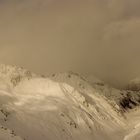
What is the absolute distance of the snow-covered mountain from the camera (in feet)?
233

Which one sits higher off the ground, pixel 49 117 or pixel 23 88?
pixel 23 88

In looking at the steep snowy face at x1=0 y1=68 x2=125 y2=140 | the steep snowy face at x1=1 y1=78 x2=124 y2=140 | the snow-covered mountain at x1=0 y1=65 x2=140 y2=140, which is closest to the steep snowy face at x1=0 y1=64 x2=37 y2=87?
the snow-covered mountain at x1=0 y1=65 x2=140 y2=140

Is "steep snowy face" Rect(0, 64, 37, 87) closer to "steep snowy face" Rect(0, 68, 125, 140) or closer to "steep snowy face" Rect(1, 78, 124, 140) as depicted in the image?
"steep snowy face" Rect(0, 68, 125, 140)

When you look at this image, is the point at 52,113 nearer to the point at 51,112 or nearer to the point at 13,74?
the point at 51,112

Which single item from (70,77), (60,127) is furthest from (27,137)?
(70,77)

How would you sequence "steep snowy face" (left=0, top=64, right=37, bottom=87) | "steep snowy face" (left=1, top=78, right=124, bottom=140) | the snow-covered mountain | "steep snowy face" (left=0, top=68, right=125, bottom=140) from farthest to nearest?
"steep snowy face" (left=0, top=64, right=37, bottom=87) → "steep snowy face" (left=1, top=78, right=124, bottom=140) → "steep snowy face" (left=0, top=68, right=125, bottom=140) → the snow-covered mountain

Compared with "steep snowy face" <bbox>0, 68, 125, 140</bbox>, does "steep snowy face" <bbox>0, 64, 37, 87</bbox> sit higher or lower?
higher

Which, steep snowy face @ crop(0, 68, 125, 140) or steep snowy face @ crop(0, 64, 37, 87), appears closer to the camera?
steep snowy face @ crop(0, 68, 125, 140)

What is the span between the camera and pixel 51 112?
274 feet

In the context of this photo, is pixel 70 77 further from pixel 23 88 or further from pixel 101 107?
pixel 23 88

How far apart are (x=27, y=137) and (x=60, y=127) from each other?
15984 millimetres

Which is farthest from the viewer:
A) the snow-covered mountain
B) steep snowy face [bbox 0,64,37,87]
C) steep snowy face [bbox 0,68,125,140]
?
steep snowy face [bbox 0,64,37,87]

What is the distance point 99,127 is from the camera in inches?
3767

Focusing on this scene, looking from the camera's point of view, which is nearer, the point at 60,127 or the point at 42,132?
the point at 42,132
